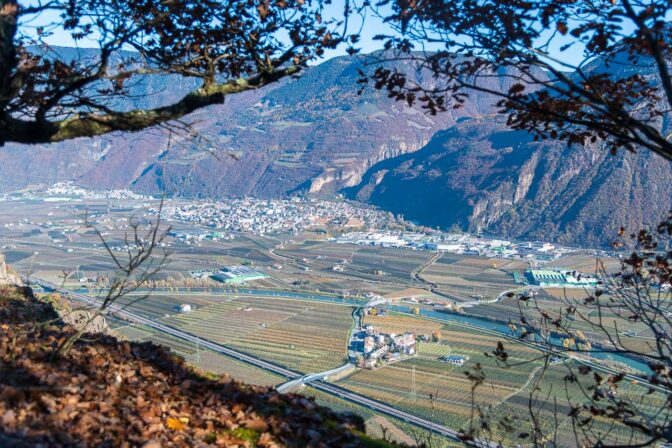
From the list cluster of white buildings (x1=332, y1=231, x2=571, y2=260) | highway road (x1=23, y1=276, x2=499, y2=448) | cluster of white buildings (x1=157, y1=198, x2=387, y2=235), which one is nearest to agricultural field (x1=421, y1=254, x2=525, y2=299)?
cluster of white buildings (x1=332, y1=231, x2=571, y2=260)

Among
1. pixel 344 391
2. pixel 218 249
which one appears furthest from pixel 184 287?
pixel 344 391

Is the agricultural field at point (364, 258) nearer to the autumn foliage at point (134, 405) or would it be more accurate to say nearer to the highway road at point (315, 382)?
the highway road at point (315, 382)

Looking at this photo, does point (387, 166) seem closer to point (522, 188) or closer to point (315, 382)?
point (522, 188)

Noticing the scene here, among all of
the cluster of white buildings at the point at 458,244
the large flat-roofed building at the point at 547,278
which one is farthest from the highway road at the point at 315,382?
the cluster of white buildings at the point at 458,244

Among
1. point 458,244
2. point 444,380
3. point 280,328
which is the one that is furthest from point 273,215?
point 444,380

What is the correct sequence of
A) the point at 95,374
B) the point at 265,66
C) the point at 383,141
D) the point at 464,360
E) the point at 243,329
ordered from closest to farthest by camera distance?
1. the point at 95,374
2. the point at 265,66
3. the point at 464,360
4. the point at 243,329
5. the point at 383,141

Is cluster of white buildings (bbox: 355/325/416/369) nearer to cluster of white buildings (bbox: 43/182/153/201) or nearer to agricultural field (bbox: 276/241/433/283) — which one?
agricultural field (bbox: 276/241/433/283)

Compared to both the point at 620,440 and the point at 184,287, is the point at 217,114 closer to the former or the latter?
the point at 184,287
